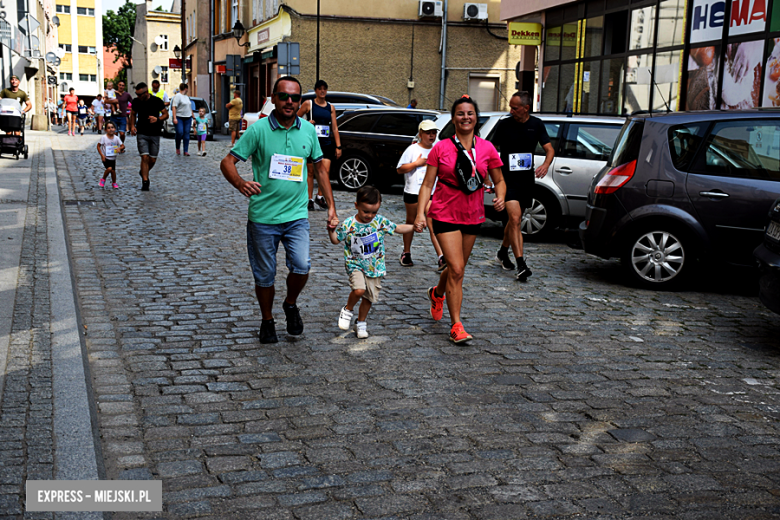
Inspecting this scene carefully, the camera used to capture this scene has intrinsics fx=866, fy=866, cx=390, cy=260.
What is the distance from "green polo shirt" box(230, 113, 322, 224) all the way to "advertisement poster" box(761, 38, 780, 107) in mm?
10441

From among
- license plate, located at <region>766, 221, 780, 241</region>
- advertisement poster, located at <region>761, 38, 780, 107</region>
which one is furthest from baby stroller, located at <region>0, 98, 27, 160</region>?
license plate, located at <region>766, 221, 780, 241</region>

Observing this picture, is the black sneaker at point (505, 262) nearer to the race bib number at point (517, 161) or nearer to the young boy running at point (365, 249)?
the race bib number at point (517, 161)

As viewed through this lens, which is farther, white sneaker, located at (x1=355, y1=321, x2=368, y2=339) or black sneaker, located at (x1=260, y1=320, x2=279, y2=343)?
white sneaker, located at (x1=355, y1=321, x2=368, y2=339)

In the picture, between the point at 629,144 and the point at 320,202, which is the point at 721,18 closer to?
the point at 320,202

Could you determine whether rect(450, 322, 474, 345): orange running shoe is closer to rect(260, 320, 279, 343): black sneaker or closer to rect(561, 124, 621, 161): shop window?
rect(260, 320, 279, 343): black sneaker

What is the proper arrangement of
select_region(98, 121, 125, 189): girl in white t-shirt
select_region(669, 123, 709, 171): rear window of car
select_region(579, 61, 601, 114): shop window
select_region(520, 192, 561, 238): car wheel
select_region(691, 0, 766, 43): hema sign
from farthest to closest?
select_region(579, 61, 601, 114): shop window → select_region(691, 0, 766, 43): hema sign → select_region(98, 121, 125, 189): girl in white t-shirt → select_region(520, 192, 561, 238): car wheel → select_region(669, 123, 709, 171): rear window of car

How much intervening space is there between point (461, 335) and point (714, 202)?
3.16m

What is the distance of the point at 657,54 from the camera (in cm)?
1769

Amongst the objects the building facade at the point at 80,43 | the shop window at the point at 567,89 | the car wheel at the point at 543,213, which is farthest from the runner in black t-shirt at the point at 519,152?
the building facade at the point at 80,43

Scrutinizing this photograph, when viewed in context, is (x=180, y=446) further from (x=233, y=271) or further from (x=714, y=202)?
(x=714, y=202)

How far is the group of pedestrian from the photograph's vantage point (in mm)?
5844

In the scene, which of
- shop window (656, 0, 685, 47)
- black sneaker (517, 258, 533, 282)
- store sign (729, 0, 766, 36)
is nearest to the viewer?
black sneaker (517, 258, 533, 282)

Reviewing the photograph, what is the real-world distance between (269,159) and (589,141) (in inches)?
237

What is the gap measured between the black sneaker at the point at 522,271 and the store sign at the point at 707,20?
9223 mm
